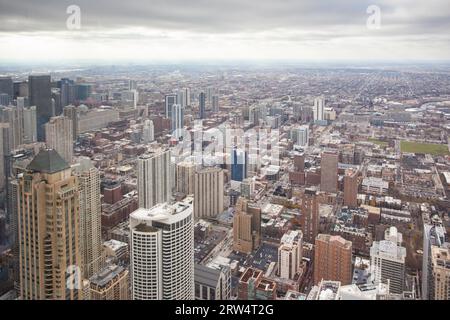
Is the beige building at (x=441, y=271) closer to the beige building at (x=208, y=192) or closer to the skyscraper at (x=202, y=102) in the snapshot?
the beige building at (x=208, y=192)

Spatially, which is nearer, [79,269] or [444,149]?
[79,269]

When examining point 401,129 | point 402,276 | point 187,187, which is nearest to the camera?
point 402,276

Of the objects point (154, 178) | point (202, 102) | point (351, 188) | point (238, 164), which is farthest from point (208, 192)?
point (351, 188)

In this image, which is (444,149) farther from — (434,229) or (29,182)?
(29,182)

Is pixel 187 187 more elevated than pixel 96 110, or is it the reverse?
pixel 96 110

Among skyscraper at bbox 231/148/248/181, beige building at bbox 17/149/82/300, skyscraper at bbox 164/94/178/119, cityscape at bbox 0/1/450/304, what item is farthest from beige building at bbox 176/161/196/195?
beige building at bbox 17/149/82/300
